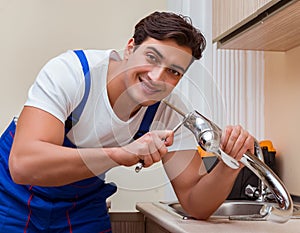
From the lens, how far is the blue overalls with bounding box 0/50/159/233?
4.17 feet

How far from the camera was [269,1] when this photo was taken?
1407 millimetres

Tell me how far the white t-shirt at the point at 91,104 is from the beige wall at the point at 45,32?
1.05 m

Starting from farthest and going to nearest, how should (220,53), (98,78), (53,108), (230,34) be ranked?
(220,53)
(230,34)
(98,78)
(53,108)

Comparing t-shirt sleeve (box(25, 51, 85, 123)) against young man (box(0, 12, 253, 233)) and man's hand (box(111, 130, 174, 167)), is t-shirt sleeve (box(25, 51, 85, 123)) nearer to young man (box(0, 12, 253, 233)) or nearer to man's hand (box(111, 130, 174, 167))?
young man (box(0, 12, 253, 233))

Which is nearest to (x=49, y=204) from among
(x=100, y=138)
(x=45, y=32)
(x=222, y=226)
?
(x=100, y=138)

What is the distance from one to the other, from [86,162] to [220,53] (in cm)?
115

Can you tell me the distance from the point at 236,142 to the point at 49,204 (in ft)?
1.59

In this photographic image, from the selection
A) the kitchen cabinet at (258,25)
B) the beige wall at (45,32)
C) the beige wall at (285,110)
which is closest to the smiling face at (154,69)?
the kitchen cabinet at (258,25)

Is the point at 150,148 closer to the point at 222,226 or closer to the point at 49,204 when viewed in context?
the point at 222,226

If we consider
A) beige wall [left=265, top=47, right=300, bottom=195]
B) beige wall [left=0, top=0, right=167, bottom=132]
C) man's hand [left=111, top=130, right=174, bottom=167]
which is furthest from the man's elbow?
beige wall [left=0, top=0, right=167, bottom=132]

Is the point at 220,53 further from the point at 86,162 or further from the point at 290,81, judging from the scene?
the point at 86,162

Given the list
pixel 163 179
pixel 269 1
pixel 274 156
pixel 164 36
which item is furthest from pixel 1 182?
pixel 274 156

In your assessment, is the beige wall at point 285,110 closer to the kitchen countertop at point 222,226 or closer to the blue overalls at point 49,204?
the kitchen countertop at point 222,226

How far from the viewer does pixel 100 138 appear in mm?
1209
